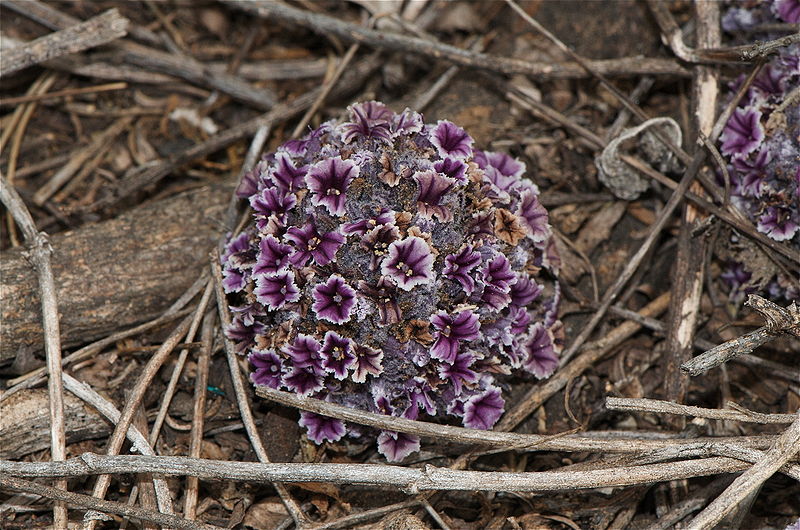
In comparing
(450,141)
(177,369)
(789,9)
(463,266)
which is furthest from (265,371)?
(789,9)

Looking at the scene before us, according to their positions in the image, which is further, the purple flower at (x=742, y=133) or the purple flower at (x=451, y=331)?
the purple flower at (x=742, y=133)

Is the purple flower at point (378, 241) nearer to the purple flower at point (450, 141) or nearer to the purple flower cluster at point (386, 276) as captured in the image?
Answer: the purple flower cluster at point (386, 276)

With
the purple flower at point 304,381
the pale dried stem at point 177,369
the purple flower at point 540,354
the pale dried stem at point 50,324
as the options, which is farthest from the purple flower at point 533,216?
the pale dried stem at point 50,324

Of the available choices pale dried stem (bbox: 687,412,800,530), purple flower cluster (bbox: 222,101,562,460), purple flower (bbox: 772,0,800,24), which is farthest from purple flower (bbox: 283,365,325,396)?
purple flower (bbox: 772,0,800,24)

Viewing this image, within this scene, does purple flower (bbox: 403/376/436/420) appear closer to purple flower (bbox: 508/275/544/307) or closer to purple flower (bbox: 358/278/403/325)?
purple flower (bbox: 358/278/403/325)

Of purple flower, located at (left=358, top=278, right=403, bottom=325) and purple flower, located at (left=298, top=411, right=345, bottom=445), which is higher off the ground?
purple flower, located at (left=358, top=278, right=403, bottom=325)

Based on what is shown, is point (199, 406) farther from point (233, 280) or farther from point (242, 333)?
point (233, 280)
